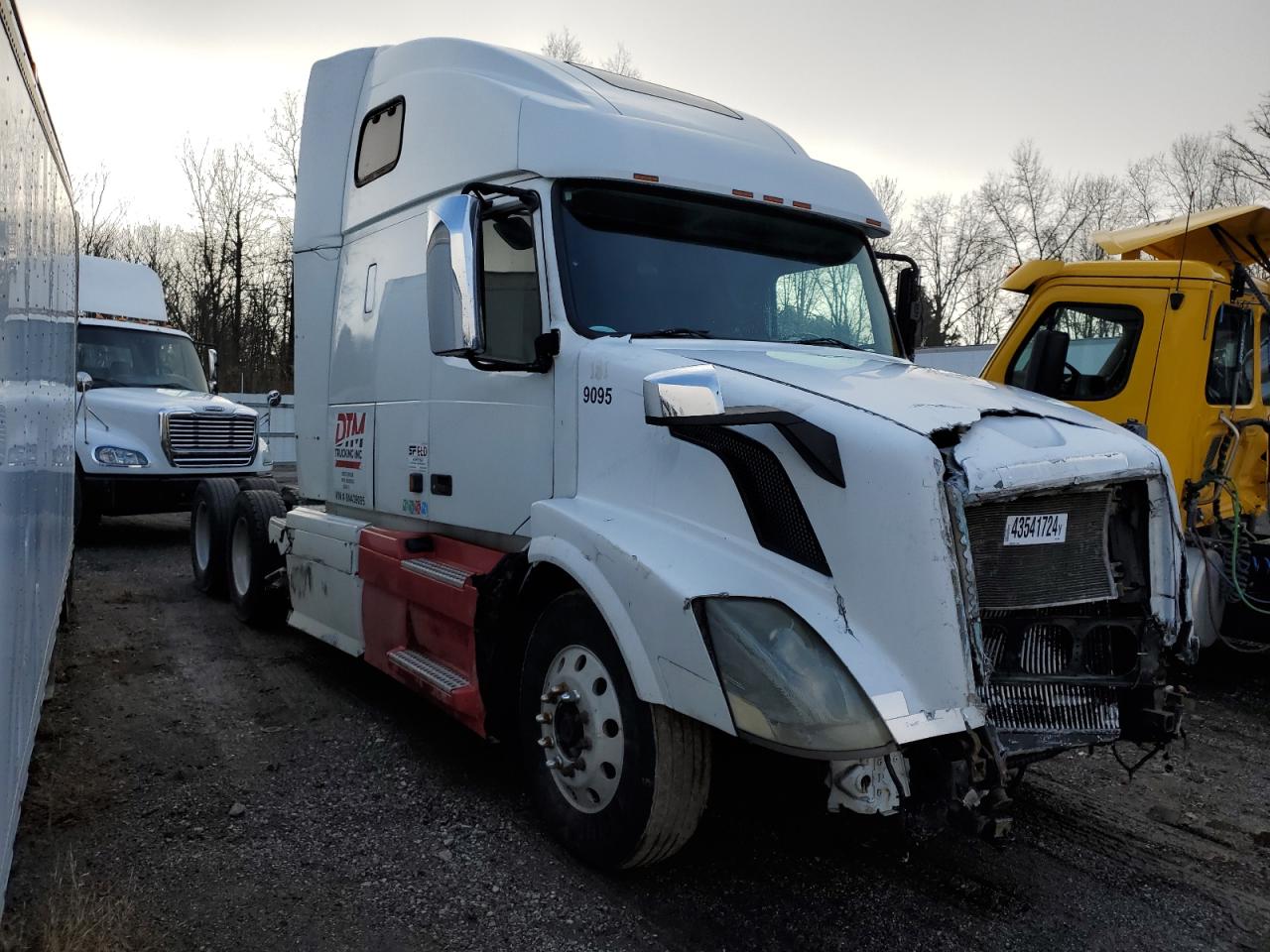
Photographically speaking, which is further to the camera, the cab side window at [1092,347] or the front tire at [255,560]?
the front tire at [255,560]

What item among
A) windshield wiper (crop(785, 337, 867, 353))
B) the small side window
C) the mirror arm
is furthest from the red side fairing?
the small side window

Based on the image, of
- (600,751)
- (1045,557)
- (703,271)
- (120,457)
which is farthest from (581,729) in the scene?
(120,457)

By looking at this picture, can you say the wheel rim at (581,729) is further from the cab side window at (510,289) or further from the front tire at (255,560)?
the front tire at (255,560)

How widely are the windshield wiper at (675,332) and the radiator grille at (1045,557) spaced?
4.77 feet

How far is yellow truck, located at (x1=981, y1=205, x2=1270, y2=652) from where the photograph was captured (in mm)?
6312

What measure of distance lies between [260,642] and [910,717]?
5552mm

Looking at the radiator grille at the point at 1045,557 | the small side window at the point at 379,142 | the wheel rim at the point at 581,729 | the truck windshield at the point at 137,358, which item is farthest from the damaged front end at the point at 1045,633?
the truck windshield at the point at 137,358

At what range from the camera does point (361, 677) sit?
6203 mm

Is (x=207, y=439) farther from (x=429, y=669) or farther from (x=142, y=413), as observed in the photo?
(x=429, y=669)

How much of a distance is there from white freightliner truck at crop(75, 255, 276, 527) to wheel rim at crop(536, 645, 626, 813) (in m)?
8.86

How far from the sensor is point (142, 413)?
11.4 meters

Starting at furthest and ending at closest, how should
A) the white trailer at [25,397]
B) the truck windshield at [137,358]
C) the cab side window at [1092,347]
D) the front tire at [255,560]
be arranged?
the truck windshield at [137,358] < the front tire at [255,560] < the cab side window at [1092,347] < the white trailer at [25,397]

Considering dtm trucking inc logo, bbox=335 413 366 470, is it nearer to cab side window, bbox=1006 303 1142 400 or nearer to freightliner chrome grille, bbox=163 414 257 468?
cab side window, bbox=1006 303 1142 400

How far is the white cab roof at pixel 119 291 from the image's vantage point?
40.2 feet
